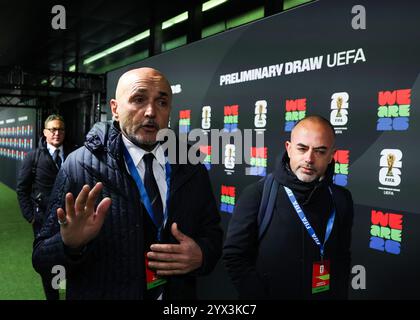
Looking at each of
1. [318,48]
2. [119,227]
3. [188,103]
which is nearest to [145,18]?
[188,103]

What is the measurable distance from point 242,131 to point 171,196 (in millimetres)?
1716

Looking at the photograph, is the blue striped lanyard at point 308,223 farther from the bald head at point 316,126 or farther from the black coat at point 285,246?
the bald head at point 316,126

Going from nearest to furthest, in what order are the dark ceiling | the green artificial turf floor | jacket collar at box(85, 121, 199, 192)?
jacket collar at box(85, 121, 199, 192) < the green artificial turf floor < the dark ceiling

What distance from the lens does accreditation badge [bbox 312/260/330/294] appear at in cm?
175

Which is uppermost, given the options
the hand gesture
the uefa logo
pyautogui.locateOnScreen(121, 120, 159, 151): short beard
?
the uefa logo

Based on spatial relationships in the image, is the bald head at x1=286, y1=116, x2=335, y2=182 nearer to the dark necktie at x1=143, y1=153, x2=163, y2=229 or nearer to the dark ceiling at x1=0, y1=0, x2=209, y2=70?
the dark necktie at x1=143, y1=153, x2=163, y2=229

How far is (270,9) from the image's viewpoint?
425 cm

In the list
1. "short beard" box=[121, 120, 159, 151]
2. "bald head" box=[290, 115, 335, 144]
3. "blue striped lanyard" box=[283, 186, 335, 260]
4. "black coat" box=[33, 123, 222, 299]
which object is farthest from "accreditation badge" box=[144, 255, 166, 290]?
"bald head" box=[290, 115, 335, 144]

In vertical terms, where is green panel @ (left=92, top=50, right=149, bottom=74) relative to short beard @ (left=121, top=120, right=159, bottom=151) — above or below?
above

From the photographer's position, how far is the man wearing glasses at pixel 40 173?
3.36 m

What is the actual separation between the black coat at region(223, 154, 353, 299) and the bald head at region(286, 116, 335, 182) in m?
0.04

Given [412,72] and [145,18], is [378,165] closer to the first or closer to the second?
[412,72]

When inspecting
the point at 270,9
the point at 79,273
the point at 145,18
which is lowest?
the point at 79,273

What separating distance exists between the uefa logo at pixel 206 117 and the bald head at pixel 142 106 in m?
1.96
